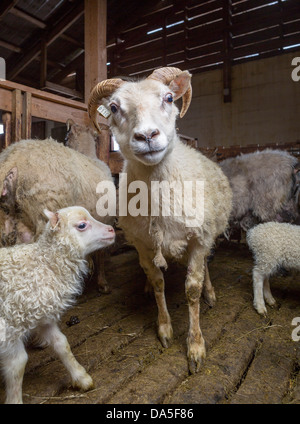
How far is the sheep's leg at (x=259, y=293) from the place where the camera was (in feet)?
9.40

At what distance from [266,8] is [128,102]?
1047 centimetres

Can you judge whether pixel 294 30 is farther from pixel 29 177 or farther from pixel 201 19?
pixel 29 177

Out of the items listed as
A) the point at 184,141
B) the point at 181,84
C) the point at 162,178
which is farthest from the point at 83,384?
the point at 184,141

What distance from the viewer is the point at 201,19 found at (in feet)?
36.2

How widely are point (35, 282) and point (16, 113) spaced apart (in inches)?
86.9

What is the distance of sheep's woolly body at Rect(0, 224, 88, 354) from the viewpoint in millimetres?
1618

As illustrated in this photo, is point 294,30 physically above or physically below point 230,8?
below

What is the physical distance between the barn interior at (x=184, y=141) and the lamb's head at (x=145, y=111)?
4.47 ft

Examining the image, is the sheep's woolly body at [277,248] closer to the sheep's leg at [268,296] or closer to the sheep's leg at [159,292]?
the sheep's leg at [268,296]

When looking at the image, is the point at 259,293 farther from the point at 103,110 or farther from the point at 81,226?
the point at 103,110

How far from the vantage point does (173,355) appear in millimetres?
2193

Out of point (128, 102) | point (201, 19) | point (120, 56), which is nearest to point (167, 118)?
point (128, 102)

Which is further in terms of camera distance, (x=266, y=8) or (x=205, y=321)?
(x=266, y=8)

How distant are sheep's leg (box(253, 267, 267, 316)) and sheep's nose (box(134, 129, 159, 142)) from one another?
1861 mm
